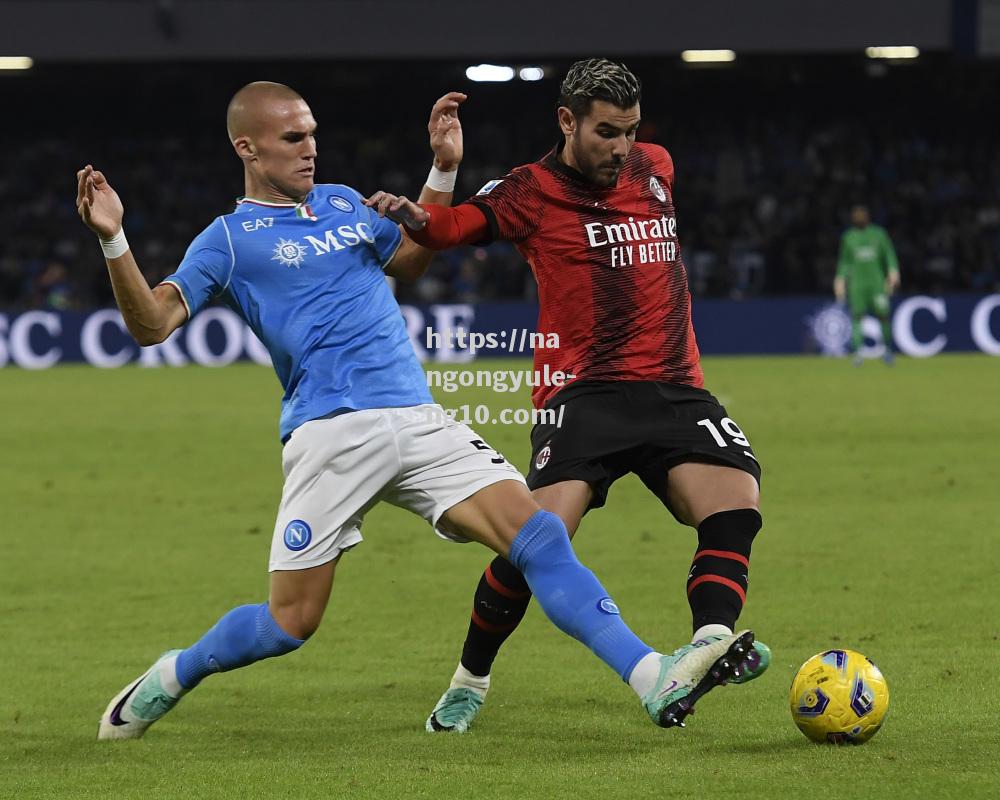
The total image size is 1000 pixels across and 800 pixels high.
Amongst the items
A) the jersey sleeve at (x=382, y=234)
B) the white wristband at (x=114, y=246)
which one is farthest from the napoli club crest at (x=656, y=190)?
the white wristband at (x=114, y=246)

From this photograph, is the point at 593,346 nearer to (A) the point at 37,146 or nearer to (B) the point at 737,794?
(B) the point at 737,794

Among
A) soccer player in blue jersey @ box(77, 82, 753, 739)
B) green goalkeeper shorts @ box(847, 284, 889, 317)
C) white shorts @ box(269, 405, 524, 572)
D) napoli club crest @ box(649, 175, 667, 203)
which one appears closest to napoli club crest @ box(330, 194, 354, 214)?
soccer player in blue jersey @ box(77, 82, 753, 739)

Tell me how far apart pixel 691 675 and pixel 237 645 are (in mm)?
1545

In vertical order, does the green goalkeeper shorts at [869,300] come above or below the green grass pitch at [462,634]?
below

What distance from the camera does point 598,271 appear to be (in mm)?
5742

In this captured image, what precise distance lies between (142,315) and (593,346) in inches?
60.7

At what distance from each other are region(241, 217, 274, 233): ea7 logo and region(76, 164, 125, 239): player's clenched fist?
1.54 feet

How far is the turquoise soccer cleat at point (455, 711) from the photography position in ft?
18.3

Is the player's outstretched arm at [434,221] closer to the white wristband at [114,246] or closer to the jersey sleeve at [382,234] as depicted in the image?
the jersey sleeve at [382,234]

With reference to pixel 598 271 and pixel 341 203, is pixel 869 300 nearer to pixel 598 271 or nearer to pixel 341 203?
pixel 598 271

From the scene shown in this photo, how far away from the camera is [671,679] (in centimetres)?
458

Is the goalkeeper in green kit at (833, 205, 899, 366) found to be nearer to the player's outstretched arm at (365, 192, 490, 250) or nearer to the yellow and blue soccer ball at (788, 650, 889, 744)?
the player's outstretched arm at (365, 192, 490, 250)

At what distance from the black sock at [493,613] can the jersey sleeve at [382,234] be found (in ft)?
3.54

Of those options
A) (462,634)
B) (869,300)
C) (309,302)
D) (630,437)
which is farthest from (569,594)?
(869,300)
